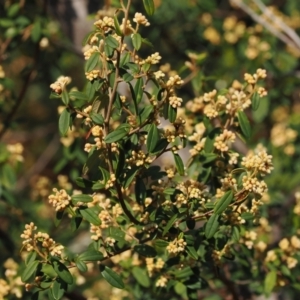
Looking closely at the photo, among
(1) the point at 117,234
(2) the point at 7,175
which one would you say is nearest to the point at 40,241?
(1) the point at 117,234

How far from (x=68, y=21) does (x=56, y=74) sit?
18 centimetres

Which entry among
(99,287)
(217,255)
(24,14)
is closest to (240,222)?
(217,255)

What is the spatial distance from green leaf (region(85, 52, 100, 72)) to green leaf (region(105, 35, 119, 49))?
0.04m

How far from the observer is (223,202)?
4.15 feet

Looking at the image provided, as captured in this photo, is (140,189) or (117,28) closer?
(117,28)

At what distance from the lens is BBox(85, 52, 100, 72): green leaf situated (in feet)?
4.09

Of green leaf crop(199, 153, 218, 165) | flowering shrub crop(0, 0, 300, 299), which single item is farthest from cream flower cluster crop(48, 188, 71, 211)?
green leaf crop(199, 153, 218, 165)

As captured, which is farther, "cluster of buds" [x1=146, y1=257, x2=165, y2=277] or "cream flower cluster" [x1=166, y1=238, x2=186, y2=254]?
"cluster of buds" [x1=146, y1=257, x2=165, y2=277]

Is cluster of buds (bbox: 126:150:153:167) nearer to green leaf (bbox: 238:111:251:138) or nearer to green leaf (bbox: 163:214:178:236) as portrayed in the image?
green leaf (bbox: 163:214:178:236)

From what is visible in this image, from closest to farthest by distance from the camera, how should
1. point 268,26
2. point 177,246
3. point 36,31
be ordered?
point 177,246 < point 36,31 < point 268,26

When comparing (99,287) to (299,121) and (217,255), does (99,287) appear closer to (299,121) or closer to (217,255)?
(299,121)

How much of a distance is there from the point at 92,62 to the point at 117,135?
0.14m

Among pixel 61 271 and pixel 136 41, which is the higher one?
pixel 136 41

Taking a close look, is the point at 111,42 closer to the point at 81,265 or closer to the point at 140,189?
the point at 140,189
